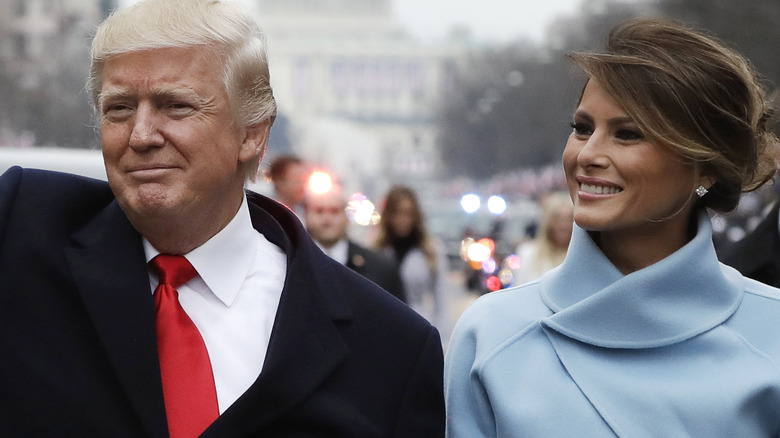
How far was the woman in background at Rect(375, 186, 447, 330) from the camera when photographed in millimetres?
9258


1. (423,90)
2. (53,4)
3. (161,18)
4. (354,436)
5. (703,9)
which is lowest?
(423,90)

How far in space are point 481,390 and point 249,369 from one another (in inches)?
22.4

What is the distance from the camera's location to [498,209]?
2544cm

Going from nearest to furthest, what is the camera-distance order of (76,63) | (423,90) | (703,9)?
(703,9) < (76,63) < (423,90)

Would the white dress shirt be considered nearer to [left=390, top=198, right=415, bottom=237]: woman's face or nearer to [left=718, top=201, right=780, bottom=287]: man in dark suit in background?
[left=718, top=201, right=780, bottom=287]: man in dark suit in background

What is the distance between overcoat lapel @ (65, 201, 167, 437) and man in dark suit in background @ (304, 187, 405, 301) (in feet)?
15.0

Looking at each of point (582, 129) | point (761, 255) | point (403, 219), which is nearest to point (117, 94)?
point (582, 129)

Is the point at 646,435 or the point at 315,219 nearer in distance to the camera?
the point at 646,435

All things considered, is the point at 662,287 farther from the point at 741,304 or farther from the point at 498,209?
the point at 498,209

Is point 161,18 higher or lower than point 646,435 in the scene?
higher

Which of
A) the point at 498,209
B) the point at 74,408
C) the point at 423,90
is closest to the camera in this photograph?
the point at 74,408

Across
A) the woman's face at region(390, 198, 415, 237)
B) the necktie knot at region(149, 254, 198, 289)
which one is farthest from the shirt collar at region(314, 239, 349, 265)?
the necktie knot at region(149, 254, 198, 289)

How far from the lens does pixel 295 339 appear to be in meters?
3.19

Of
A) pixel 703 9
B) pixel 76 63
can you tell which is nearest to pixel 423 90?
pixel 76 63
